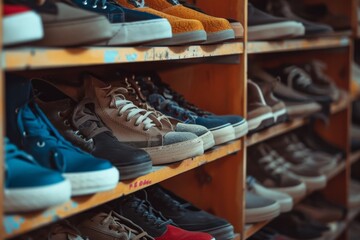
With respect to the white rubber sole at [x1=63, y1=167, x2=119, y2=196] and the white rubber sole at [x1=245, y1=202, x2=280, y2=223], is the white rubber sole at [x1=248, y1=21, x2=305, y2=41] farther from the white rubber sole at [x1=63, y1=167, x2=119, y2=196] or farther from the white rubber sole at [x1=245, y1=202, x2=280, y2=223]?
the white rubber sole at [x1=63, y1=167, x2=119, y2=196]

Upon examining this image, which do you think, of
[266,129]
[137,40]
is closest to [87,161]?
[137,40]

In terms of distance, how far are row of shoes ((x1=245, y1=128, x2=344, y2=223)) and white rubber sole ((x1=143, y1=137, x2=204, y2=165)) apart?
0.52 metres

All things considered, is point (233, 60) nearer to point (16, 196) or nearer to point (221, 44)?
point (221, 44)

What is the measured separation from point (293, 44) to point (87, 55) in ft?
3.40

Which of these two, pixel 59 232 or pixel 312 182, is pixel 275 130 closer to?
pixel 312 182

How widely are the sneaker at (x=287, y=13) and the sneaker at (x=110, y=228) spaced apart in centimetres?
98

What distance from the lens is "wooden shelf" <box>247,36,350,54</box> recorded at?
1635mm

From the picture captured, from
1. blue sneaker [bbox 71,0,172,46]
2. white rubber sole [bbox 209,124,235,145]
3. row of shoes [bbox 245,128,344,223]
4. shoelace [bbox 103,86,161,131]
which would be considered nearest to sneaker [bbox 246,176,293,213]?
row of shoes [bbox 245,128,344,223]

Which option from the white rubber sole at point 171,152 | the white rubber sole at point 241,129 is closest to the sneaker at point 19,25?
the white rubber sole at point 171,152

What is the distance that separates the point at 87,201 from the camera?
99 cm

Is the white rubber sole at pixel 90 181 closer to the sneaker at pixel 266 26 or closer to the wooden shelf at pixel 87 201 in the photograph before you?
the wooden shelf at pixel 87 201

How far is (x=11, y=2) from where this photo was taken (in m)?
0.91

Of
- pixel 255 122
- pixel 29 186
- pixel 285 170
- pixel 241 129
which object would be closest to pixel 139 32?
pixel 29 186

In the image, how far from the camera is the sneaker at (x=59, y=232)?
116 cm
